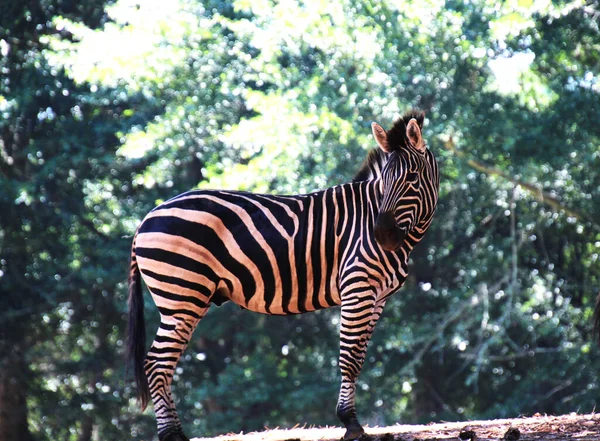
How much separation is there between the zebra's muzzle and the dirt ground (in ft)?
4.67

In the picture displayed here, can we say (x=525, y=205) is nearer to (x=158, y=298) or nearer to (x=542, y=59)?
(x=542, y=59)

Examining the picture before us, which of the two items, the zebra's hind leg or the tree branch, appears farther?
the tree branch

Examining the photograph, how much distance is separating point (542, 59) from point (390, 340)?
21.1 ft

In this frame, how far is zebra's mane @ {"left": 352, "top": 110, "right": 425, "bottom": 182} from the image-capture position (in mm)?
7215

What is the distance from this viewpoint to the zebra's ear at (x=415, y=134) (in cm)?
708

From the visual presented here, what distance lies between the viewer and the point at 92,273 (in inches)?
770

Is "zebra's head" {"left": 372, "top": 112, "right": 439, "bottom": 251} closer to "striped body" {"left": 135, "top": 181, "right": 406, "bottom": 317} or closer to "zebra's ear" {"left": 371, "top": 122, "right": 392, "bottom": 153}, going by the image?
"zebra's ear" {"left": 371, "top": 122, "right": 392, "bottom": 153}

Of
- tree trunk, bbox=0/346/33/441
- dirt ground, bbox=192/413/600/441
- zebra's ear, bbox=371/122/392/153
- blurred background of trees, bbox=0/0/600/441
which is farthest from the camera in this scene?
tree trunk, bbox=0/346/33/441

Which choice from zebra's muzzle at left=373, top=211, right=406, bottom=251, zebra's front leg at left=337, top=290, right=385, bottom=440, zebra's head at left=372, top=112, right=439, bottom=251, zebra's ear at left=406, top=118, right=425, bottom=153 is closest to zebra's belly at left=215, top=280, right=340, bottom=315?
zebra's front leg at left=337, top=290, right=385, bottom=440

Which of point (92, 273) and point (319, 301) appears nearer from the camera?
point (319, 301)

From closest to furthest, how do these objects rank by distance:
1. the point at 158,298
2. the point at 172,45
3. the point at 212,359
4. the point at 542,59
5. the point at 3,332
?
the point at 158,298
the point at 542,59
the point at 172,45
the point at 3,332
the point at 212,359

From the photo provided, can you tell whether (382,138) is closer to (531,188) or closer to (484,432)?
(484,432)

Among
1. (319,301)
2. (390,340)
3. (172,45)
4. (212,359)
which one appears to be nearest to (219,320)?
(212,359)

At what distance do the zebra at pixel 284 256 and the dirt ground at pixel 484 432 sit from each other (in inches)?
18.6
